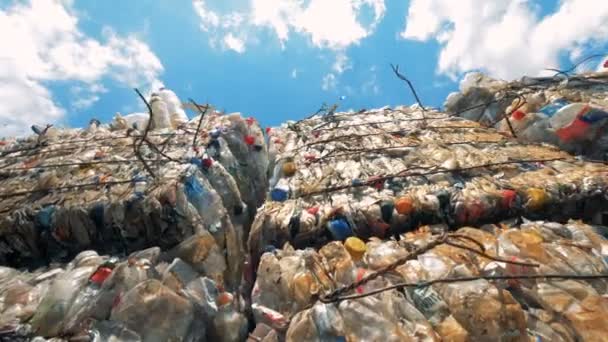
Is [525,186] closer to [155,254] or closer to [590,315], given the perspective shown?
[590,315]

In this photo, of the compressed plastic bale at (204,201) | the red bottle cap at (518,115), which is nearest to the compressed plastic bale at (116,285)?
the compressed plastic bale at (204,201)

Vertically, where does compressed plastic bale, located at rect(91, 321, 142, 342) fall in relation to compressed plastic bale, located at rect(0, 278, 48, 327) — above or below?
below

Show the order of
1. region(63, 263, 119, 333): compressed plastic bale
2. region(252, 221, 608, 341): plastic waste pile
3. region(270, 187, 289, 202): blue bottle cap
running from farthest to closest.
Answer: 1. region(270, 187, 289, 202): blue bottle cap
2. region(63, 263, 119, 333): compressed plastic bale
3. region(252, 221, 608, 341): plastic waste pile

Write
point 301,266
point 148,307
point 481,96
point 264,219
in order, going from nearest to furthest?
point 148,307 → point 301,266 → point 264,219 → point 481,96

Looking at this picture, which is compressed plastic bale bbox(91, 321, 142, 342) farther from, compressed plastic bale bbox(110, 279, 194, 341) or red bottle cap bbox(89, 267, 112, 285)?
red bottle cap bbox(89, 267, 112, 285)

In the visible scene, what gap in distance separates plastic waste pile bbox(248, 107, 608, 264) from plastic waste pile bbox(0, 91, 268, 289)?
2.89 ft

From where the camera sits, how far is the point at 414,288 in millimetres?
2504

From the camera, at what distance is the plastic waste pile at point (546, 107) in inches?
200

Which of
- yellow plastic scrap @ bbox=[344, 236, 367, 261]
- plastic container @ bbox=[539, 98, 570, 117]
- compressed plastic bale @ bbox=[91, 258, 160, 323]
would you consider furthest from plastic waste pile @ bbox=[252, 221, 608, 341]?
plastic container @ bbox=[539, 98, 570, 117]

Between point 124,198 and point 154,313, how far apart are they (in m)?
2.18

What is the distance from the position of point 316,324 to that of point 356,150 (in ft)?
11.9

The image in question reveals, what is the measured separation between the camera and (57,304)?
8.52ft

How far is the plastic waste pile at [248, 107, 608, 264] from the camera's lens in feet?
12.1

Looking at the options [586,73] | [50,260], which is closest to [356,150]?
[50,260]
